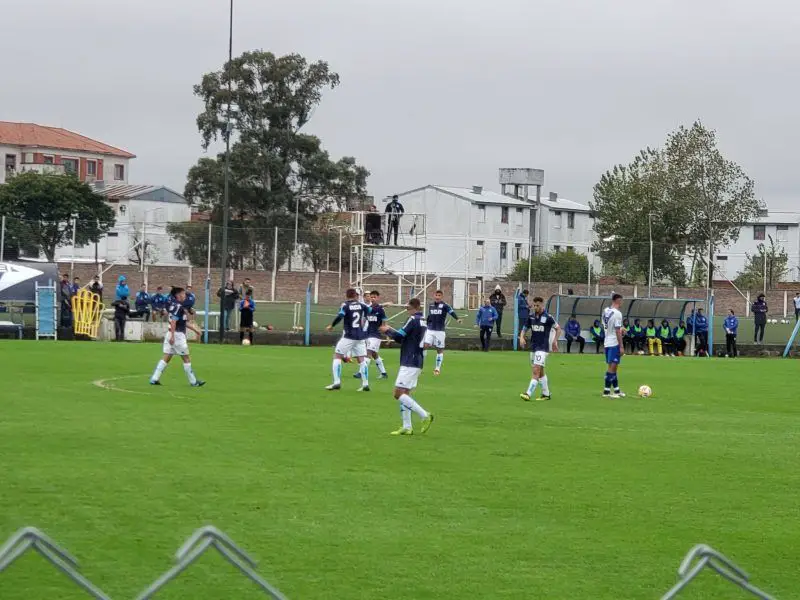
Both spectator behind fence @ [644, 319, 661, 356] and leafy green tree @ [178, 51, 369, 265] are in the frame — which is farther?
leafy green tree @ [178, 51, 369, 265]

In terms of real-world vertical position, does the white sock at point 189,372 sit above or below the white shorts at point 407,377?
below

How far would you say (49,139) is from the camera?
133125 millimetres

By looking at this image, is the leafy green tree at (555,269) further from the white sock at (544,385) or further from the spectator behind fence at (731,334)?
the white sock at (544,385)

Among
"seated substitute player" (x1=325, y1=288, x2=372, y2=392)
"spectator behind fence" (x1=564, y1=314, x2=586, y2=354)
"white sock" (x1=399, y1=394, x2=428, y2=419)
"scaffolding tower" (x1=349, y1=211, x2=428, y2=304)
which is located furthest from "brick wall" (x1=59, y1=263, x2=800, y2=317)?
"white sock" (x1=399, y1=394, x2=428, y2=419)

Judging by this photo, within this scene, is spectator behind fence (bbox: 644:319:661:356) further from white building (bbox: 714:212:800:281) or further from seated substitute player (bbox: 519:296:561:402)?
white building (bbox: 714:212:800:281)

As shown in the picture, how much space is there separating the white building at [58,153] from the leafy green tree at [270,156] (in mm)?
49442

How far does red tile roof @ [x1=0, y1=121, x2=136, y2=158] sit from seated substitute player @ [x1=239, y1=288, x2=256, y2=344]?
297 ft

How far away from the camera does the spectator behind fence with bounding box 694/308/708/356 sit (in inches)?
1802

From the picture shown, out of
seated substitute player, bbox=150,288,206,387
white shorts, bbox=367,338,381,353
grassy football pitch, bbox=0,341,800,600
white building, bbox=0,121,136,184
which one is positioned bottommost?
grassy football pitch, bbox=0,341,800,600

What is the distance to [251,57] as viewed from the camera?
250ft

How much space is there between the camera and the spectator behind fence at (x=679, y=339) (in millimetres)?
45500

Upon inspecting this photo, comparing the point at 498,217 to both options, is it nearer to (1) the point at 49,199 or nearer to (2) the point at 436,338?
(1) the point at 49,199

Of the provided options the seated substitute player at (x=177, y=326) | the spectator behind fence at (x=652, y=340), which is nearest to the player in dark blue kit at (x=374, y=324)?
the seated substitute player at (x=177, y=326)

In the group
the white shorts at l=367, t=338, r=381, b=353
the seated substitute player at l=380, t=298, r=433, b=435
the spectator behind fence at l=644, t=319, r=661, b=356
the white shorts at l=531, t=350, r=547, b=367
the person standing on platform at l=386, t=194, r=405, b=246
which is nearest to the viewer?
the seated substitute player at l=380, t=298, r=433, b=435
